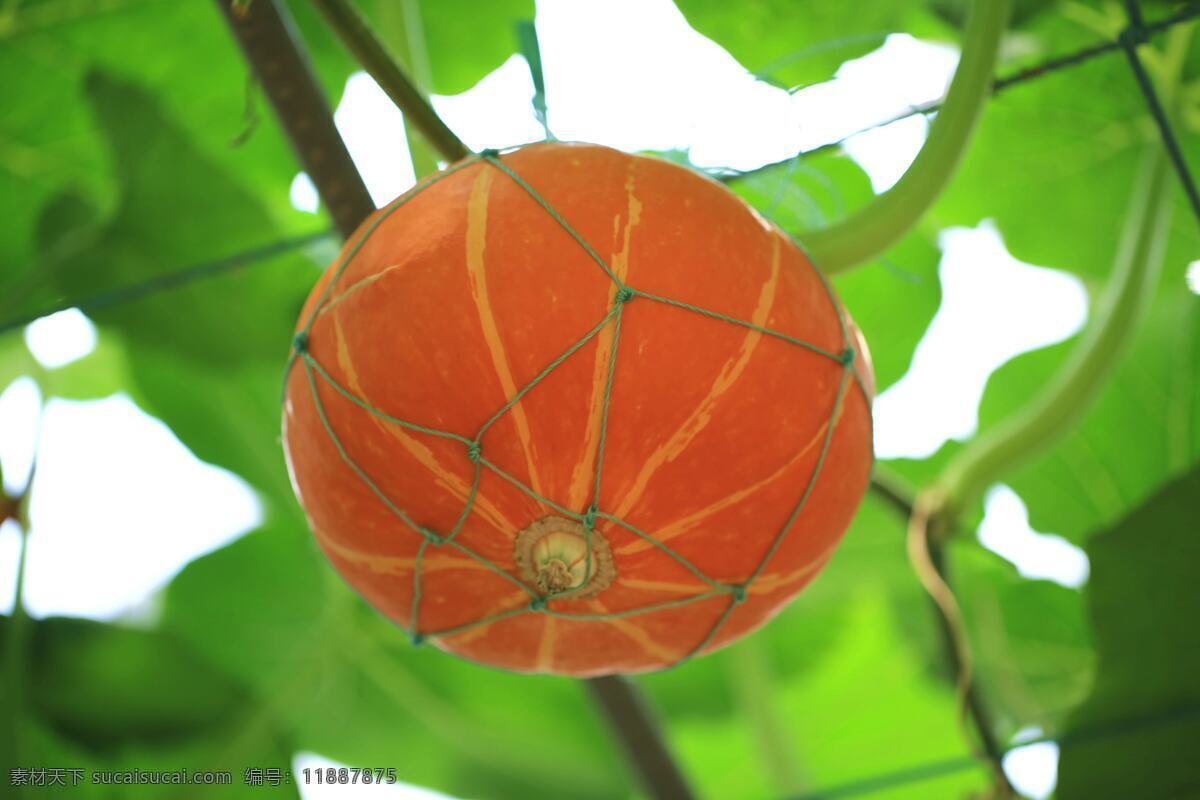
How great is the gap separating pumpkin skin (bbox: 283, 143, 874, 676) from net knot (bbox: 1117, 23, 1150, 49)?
0.37 m

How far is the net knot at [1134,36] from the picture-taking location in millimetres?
982

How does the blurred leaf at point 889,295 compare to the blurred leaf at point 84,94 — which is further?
the blurred leaf at point 889,295

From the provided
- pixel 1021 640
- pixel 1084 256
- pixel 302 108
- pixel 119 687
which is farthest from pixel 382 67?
pixel 1021 640

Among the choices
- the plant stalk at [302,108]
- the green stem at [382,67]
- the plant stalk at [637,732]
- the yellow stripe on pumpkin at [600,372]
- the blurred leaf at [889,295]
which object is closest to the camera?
the yellow stripe on pumpkin at [600,372]

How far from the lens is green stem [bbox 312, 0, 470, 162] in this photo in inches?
35.0

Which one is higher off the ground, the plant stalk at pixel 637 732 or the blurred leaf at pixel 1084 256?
the blurred leaf at pixel 1084 256

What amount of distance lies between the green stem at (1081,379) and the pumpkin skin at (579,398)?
1.45ft

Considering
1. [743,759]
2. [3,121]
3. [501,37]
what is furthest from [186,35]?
[743,759]

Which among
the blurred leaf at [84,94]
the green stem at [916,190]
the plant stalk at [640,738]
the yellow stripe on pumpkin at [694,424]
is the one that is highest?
the blurred leaf at [84,94]

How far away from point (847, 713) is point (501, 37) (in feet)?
3.91

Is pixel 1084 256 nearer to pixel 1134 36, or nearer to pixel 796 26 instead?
pixel 796 26

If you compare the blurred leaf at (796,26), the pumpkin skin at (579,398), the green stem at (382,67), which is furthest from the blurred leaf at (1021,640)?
the green stem at (382,67)

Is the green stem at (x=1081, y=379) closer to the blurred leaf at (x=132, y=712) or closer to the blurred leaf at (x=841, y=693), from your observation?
the blurred leaf at (x=841, y=693)

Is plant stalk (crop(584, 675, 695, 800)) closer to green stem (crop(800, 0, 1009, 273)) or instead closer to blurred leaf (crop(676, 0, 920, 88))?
green stem (crop(800, 0, 1009, 273))
